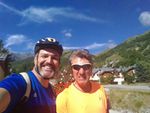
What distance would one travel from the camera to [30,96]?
3.59m

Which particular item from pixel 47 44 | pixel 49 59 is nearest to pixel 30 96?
pixel 49 59

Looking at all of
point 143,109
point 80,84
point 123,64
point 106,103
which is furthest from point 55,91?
point 123,64

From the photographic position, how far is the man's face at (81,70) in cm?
442

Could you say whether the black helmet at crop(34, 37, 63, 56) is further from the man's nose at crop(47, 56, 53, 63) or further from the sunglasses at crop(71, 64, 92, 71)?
the sunglasses at crop(71, 64, 92, 71)

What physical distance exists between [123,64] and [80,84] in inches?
4839

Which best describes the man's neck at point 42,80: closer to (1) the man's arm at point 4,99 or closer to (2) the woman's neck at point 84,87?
(2) the woman's neck at point 84,87

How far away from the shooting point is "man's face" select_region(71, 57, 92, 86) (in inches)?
174

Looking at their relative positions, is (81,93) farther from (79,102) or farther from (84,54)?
(84,54)

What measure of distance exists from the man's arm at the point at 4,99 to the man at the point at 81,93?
3.93 ft

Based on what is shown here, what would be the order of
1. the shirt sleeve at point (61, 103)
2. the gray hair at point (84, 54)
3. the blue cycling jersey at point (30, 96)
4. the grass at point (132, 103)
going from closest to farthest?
the blue cycling jersey at point (30, 96) < the shirt sleeve at point (61, 103) < the gray hair at point (84, 54) < the grass at point (132, 103)

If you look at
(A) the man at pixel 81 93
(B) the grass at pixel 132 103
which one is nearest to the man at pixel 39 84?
(A) the man at pixel 81 93

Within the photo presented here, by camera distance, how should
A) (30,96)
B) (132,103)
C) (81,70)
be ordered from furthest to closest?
(132,103) → (81,70) → (30,96)

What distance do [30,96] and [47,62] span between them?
1.73ft

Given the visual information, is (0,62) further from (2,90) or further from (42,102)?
(2,90)
